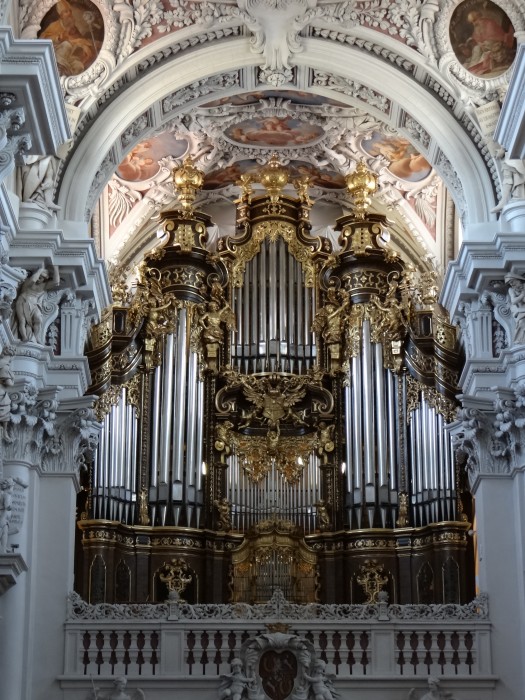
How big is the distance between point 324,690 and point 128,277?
28.3ft

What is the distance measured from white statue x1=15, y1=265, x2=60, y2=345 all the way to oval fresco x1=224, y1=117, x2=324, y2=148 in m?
5.40

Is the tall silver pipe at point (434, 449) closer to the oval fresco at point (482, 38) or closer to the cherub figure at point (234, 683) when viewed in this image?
the cherub figure at point (234, 683)

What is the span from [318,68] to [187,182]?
10.7ft

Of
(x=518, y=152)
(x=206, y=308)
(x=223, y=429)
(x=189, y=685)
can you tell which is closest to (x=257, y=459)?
(x=223, y=429)

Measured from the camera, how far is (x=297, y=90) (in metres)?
22.9

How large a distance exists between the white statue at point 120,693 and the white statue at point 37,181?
6245mm

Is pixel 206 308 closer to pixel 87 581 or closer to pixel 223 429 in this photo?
pixel 223 429

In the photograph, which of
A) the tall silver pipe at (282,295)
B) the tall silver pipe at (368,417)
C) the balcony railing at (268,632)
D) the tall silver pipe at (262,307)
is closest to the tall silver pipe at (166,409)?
the tall silver pipe at (262,307)

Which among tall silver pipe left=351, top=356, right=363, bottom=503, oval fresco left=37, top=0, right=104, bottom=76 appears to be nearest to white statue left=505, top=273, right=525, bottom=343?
tall silver pipe left=351, top=356, right=363, bottom=503

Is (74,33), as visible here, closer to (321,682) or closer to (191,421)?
(191,421)

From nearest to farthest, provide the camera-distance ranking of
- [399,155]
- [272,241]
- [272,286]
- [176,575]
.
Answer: [176,575] → [272,286] → [399,155] → [272,241]

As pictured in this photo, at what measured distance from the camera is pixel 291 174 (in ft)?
84.8

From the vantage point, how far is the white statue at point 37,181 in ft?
68.4

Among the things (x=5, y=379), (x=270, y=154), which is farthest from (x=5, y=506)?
(x=270, y=154)
